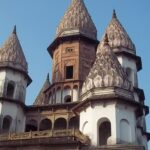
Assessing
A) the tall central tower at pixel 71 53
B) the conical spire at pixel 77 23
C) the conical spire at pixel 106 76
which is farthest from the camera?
the conical spire at pixel 77 23

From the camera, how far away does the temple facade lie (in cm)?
3170

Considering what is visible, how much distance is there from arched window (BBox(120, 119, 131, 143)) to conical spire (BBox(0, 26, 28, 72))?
12.6 meters

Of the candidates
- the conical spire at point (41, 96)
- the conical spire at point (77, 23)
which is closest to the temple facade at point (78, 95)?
the conical spire at point (77, 23)

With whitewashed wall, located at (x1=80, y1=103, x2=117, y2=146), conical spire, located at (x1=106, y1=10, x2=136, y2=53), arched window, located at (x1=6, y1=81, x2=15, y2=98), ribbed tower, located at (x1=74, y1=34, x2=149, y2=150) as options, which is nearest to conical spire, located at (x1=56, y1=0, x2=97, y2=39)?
conical spire, located at (x1=106, y1=10, x2=136, y2=53)

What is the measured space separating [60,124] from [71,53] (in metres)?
8.41

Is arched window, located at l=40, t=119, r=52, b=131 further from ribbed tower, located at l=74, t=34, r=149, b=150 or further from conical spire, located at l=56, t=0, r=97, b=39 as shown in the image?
conical spire, located at l=56, t=0, r=97, b=39

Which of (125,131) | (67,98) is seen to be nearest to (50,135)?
(125,131)

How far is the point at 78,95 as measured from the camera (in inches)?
1649

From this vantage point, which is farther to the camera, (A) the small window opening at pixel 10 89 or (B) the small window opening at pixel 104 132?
(A) the small window opening at pixel 10 89

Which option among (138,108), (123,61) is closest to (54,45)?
(123,61)

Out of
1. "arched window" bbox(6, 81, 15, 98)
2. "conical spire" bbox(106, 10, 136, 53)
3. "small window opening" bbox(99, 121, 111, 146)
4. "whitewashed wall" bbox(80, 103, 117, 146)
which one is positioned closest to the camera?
"whitewashed wall" bbox(80, 103, 117, 146)

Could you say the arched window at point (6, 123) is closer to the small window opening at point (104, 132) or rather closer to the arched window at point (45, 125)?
the arched window at point (45, 125)

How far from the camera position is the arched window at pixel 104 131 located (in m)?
32.8

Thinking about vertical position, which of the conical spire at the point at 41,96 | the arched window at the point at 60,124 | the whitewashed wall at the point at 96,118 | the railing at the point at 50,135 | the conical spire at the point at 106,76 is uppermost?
the conical spire at the point at 41,96
